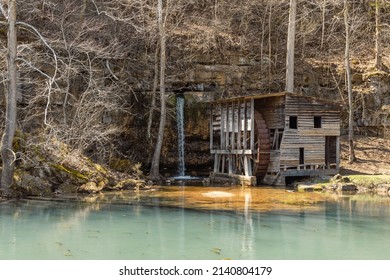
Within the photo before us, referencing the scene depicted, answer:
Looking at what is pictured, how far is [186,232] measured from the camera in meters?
11.0

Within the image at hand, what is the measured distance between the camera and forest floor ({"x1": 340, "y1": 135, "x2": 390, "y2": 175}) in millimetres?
25188

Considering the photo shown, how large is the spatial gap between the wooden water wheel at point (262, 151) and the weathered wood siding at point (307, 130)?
709mm

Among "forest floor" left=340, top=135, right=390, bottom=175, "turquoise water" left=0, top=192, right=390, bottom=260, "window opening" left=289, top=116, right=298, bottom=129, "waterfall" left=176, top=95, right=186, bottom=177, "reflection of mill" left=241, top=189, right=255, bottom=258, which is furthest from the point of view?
"waterfall" left=176, top=95, right=186, bottom=177

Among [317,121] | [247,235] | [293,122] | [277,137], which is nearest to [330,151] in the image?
[317,121]

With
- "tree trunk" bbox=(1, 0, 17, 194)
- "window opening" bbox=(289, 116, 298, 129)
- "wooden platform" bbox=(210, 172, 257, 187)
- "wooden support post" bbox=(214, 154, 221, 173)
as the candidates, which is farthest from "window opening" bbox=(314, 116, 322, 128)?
"tree trunk" bbox=(1, 0, 17, 194)

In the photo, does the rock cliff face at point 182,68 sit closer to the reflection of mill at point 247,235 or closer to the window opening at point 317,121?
the window opening at point 317,121

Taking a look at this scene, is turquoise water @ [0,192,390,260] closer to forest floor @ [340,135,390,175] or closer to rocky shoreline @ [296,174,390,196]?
rocky shoreline @ [296,174,390,196]

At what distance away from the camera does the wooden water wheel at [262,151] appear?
892 inches

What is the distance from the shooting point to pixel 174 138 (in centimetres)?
2889

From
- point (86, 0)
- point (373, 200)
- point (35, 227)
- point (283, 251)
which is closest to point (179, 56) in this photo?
point (86, 0)

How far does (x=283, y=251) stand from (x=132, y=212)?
19.8ft

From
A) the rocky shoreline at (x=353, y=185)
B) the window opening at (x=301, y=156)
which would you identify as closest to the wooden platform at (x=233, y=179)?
the rocky shoreline at (x=353, y=185)

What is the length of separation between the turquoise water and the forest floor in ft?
32.9
